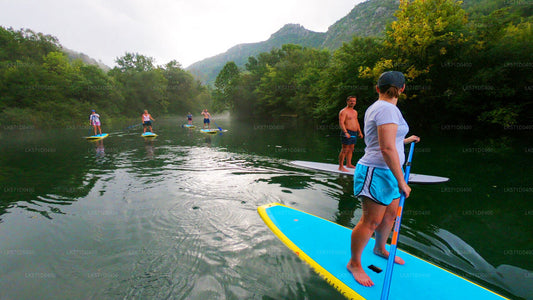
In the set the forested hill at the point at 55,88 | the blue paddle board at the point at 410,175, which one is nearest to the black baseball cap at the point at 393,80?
the blue paddle board at the point at 410,175

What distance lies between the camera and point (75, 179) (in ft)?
22.9

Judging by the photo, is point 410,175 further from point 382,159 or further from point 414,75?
point 414,75

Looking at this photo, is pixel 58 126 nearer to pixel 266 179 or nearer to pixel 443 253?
pixel 266 179

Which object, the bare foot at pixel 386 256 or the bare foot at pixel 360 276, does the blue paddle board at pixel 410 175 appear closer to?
the bare foot at pixel 386 256

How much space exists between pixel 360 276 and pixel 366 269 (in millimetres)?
214

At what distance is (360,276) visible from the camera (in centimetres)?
254

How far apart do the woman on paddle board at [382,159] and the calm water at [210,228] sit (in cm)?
102

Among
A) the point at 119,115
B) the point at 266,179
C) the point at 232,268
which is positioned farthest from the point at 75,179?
the point at 119,115

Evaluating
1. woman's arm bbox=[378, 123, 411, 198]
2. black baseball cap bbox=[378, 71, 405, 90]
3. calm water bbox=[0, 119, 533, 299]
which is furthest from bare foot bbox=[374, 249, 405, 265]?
black baseball cap bbox=[378, 71, 405, 90]

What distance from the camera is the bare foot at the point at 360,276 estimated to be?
2.46 metres

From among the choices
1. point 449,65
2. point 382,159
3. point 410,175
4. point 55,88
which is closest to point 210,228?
point 382,159

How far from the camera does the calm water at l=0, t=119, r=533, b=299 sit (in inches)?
108

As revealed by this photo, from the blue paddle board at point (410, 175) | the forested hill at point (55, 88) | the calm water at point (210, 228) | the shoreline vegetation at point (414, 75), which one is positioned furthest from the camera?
the forested hill at point (55, 88)

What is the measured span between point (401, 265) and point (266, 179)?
4400mm
